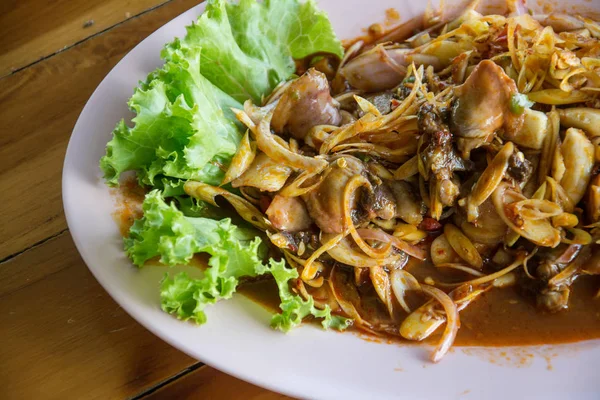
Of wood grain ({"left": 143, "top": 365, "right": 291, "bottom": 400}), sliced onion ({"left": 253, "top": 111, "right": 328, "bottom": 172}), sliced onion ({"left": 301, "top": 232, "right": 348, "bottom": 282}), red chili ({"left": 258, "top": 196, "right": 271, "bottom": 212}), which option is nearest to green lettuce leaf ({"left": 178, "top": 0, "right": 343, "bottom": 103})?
sliced onion ({"left": 253, "top": 111, "right": 328, "bottom": 172})

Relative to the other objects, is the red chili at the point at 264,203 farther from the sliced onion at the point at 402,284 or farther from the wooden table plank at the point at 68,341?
the wooden table plank at the point at 68,341

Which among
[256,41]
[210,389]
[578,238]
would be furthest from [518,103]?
[210,389]

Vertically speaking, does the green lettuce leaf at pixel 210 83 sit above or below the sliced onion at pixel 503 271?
above

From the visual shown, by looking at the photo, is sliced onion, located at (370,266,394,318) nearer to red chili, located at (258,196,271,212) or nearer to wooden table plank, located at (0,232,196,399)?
red chili, located at (258,196,271,212)

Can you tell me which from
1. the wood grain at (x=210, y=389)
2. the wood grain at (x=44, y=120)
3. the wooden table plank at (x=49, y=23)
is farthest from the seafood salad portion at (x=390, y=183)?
the wooden table plank at (x=49, y=23)

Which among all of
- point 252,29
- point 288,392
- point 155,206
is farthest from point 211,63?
point 288,392

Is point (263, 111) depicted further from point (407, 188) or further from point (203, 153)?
point (407, 188)

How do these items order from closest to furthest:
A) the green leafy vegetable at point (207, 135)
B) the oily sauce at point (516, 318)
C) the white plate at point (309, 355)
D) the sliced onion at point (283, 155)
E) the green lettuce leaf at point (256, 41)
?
the white plate at point (309, 355) < the green leafy vegetable at point (207, 135) < the oily sauce at point (516, 318) < the sliced onion at point (283, 155) < the green lettuce leaf at point (256, 41)
